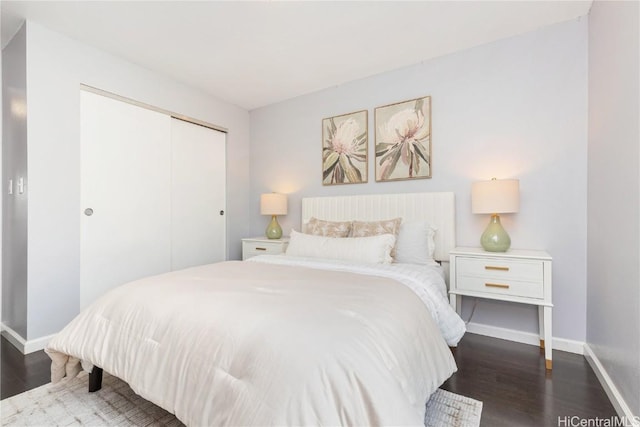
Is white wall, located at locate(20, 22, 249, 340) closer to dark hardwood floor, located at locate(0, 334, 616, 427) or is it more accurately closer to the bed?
dark hardwood floor, located at locate(0, 334, 616, 427)

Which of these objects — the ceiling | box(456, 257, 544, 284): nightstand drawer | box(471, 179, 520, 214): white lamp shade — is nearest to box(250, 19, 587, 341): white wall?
the ceiling

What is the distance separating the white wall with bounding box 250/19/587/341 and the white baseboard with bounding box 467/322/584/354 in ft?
0.13

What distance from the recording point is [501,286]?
208 cm

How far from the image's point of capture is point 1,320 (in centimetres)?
258

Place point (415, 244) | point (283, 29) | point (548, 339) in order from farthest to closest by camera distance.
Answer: point (415, 244)
point (283, 29)
point (548, 339)

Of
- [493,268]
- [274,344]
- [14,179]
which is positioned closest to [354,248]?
[493,268]

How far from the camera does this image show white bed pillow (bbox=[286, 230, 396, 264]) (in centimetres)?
222

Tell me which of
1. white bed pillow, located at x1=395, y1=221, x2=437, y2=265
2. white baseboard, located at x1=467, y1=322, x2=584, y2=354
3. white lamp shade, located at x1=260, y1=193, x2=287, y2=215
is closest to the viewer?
white baseboard, located at x1=467, y1=322, x2=584, y2=354

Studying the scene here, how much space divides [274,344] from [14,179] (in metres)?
2.80

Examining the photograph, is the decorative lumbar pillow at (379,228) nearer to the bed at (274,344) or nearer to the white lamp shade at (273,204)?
the bed at (274,344)

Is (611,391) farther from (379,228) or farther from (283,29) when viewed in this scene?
(283,29)

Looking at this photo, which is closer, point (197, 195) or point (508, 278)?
point (508, 278)

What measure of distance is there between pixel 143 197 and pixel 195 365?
2343 mm

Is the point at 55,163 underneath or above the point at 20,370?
above
